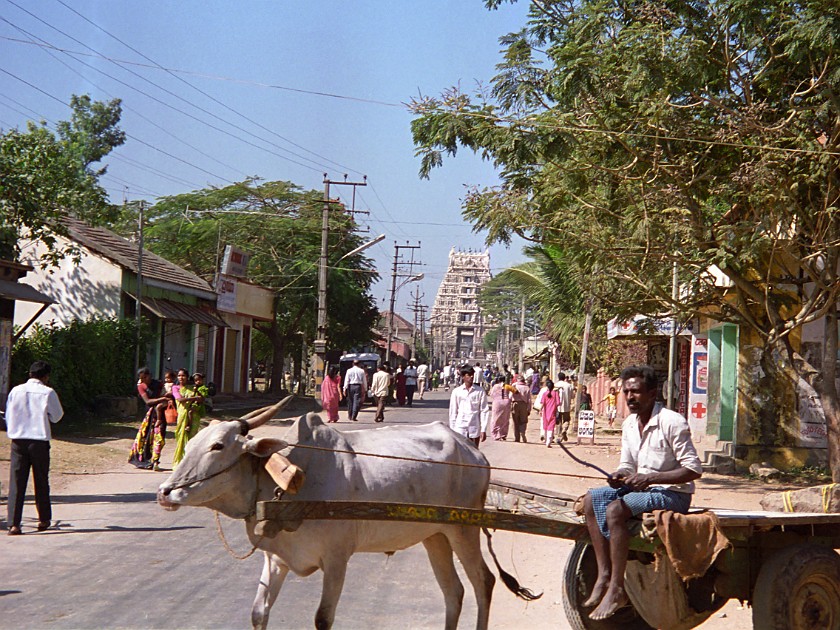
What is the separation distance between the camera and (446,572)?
6.86m

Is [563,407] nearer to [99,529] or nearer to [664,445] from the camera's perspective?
[99,529]

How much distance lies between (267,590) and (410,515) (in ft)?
3.75

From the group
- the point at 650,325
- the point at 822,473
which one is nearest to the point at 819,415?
the point at 822,473

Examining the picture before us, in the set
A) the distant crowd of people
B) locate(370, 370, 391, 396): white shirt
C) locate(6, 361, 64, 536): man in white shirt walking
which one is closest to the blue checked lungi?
locate(6, 361, 64, 536): man in white shirt walking

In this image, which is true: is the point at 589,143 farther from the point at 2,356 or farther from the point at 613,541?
the point at 2,356

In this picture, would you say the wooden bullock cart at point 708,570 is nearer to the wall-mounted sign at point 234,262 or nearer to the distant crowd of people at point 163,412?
the distant crowd of people at point 163,412

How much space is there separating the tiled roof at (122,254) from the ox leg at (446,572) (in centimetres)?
2296

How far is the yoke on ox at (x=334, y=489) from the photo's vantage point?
18.9 feet

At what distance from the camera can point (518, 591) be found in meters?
6.87

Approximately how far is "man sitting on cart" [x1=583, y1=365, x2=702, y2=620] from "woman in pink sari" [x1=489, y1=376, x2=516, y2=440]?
19.2 metres

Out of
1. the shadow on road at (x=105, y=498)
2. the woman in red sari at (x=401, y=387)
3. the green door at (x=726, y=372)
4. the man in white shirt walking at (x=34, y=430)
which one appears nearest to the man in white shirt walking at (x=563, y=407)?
the green door at (x=726, y=372)

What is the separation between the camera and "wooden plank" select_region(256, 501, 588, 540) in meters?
5.46

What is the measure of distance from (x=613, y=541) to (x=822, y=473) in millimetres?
13322

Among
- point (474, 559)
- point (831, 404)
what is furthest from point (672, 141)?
point (474, 559)
